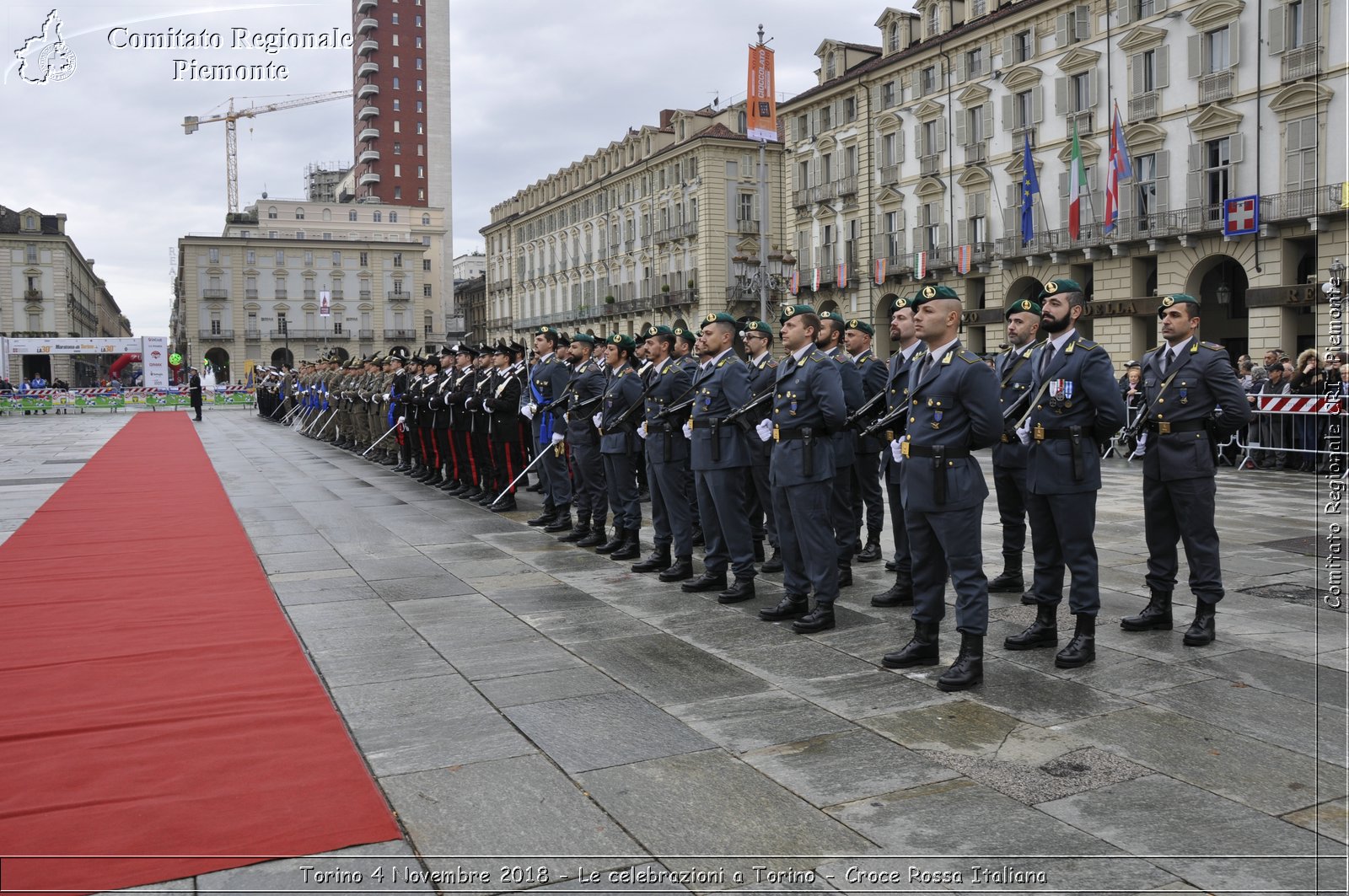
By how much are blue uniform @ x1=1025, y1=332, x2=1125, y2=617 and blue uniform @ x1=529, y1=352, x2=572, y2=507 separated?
5.47 meters

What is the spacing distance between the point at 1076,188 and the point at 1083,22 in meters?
6.01

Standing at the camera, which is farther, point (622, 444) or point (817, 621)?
point (622, 444)

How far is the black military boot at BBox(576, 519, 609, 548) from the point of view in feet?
32.6

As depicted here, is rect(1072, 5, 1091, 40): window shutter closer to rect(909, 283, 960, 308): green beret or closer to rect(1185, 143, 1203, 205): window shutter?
rect(1185, 143, 1203, 205): window shutter

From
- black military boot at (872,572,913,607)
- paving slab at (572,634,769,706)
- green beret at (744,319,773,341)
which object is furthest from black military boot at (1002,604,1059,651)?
green beret at (744,319,773,341)

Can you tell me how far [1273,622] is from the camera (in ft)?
21.2

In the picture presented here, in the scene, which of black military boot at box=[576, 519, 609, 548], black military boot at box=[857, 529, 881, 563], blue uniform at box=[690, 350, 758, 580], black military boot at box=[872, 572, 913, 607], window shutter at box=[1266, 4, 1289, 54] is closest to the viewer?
black military boot at box=[872, 572, 913, 607]

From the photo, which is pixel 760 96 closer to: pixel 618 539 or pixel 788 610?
pixel 618 539

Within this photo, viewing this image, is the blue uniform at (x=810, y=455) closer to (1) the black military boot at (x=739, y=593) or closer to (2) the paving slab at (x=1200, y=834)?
(1) the black military boot at (x=739, y=593)

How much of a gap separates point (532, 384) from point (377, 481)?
5257 millimetres

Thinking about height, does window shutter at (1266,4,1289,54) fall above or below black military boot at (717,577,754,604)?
above

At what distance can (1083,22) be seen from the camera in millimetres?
34500

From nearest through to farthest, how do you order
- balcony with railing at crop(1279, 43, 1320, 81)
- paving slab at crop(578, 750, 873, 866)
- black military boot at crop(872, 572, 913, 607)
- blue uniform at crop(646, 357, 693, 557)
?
paving slab at crop(578, 750, 873, 866)
black military boot at crop(872, 572, 913, 607)
blue uniform at crop(646, 357, 693, 557)
balcony with railing at crop(1279, 43, 1320, 81)

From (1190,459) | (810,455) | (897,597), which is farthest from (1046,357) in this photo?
(897,597)
